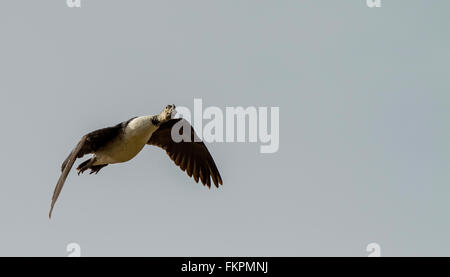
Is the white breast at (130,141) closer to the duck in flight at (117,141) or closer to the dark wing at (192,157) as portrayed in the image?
the duck in flight at (117,141)

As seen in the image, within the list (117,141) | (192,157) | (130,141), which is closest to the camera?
(130,141)

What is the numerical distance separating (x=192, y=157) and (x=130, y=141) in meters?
3.33

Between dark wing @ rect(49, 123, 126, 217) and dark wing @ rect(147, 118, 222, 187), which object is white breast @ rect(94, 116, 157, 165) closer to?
dark wing @ rect(49, 123, 126, 217)

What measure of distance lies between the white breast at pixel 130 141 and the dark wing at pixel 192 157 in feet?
8.19

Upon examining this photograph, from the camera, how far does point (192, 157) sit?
21.3 m

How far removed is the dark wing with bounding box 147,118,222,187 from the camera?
68.9ft

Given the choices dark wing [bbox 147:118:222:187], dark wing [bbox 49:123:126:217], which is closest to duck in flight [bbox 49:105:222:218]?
dark wing [bbox 49:123:126:217]

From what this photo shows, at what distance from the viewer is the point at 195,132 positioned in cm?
2089

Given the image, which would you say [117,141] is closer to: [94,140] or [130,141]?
[130,141]

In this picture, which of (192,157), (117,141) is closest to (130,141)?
(117,141)

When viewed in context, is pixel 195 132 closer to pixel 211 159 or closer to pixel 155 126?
pixel 211 159

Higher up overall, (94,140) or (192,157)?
(192,157)
